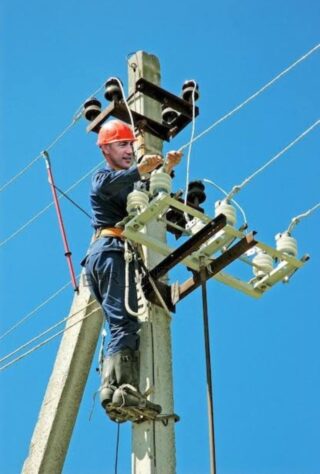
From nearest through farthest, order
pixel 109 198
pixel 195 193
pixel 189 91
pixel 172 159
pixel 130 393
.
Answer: pixel 130 393 < pixel 172 159 < pixel 109 198 < pixel 195 193 < pixel 189 91

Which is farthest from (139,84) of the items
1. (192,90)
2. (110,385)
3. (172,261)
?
(110,385)

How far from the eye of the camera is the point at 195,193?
7.88 m

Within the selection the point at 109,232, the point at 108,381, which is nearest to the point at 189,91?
the point at 109,232

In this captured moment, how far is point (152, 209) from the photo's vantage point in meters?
6.11

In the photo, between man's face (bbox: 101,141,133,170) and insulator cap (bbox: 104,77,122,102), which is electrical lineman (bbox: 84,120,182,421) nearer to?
man's face (bbox: 101,141,133,170)

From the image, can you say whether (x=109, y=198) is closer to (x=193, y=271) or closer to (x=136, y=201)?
(x=136, y=201)

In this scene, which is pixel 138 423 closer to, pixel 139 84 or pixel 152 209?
pixel 152 209

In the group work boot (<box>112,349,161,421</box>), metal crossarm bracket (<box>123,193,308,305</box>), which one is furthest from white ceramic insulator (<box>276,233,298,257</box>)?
work boot (<box>112,349,161,421</box>)

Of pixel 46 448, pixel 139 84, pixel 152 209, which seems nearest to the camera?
pixel 152 209

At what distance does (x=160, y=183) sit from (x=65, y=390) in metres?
1.91

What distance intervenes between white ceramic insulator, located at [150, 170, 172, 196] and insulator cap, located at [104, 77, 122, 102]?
1.71m

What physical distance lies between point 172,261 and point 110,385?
809mm

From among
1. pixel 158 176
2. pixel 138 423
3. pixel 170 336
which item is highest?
pixel 158 176

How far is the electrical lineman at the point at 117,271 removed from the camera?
6082 mm
